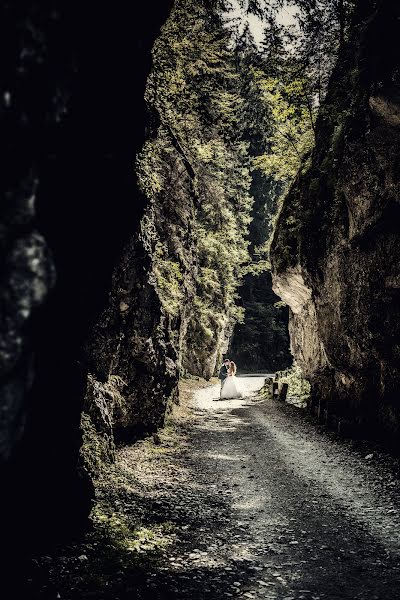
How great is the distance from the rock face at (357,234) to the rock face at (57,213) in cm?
685

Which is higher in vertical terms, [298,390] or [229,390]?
[298,390]

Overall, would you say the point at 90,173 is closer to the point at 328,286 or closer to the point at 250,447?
the point at 250,447

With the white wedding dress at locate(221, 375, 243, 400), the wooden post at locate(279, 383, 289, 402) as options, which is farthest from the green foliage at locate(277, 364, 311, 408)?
the white wedding dress at locate(221, 375, 243, 400)

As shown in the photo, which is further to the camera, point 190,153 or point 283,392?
point 283,392

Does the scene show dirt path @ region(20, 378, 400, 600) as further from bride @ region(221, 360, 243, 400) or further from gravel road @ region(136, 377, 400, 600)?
bride @ region(221, 360, 243, 400)

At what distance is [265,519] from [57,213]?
573 cm

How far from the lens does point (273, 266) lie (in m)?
18.9

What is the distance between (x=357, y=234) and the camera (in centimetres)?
1205

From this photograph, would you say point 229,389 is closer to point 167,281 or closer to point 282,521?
point 167,281

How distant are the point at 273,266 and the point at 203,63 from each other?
8.70 metres

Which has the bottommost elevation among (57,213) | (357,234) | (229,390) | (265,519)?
(265,519)

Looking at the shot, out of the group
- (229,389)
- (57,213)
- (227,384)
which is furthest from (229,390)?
(57,213)

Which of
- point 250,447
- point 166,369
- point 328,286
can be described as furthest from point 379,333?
point 166,369

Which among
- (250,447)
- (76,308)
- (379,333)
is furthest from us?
(250,447)
